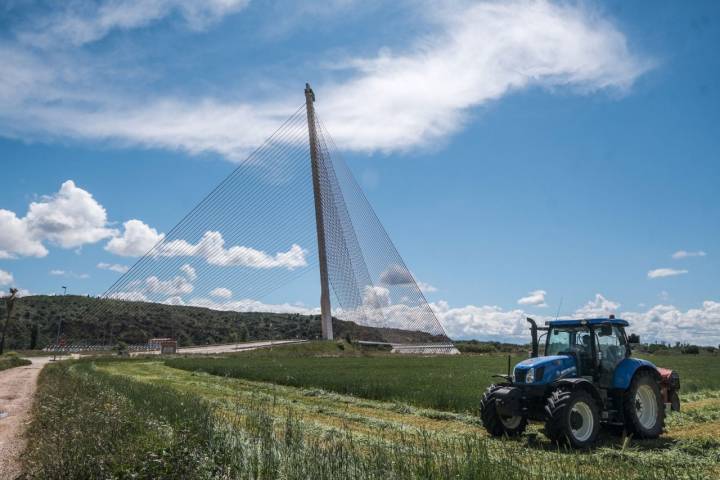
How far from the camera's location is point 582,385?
1055cm

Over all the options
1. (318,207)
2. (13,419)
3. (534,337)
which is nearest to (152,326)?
(318,207)

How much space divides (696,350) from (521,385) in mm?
66998

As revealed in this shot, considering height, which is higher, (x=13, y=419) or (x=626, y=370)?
(x=626, y=370)

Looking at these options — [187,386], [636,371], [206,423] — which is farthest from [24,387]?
[636,371]

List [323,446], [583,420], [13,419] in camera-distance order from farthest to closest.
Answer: [13,419], [583,420], [323,446]

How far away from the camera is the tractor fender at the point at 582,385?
10.4 metres

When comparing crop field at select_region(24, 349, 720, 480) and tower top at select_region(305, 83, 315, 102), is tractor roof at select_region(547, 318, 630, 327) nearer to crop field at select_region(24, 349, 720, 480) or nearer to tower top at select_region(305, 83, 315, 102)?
crop field at select_region(24, 349, 720, 480)

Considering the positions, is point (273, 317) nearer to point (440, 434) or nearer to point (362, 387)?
point (362, 387)

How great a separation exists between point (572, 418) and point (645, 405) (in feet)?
7.56

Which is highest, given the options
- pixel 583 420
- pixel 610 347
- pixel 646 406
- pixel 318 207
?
pixel 318 207

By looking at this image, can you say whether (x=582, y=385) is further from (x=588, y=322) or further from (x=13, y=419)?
(x=13, y=419)

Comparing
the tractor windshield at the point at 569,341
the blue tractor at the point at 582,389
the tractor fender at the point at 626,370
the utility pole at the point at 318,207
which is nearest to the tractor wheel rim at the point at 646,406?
the blue tractor at the point at 582,389

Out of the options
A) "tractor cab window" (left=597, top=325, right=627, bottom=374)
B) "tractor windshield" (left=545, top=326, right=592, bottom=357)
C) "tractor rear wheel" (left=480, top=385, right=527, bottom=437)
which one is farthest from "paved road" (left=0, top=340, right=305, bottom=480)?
"tractor cab window" (left=597, top=325, right=627, bottom=374)

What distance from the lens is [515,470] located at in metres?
6.48
